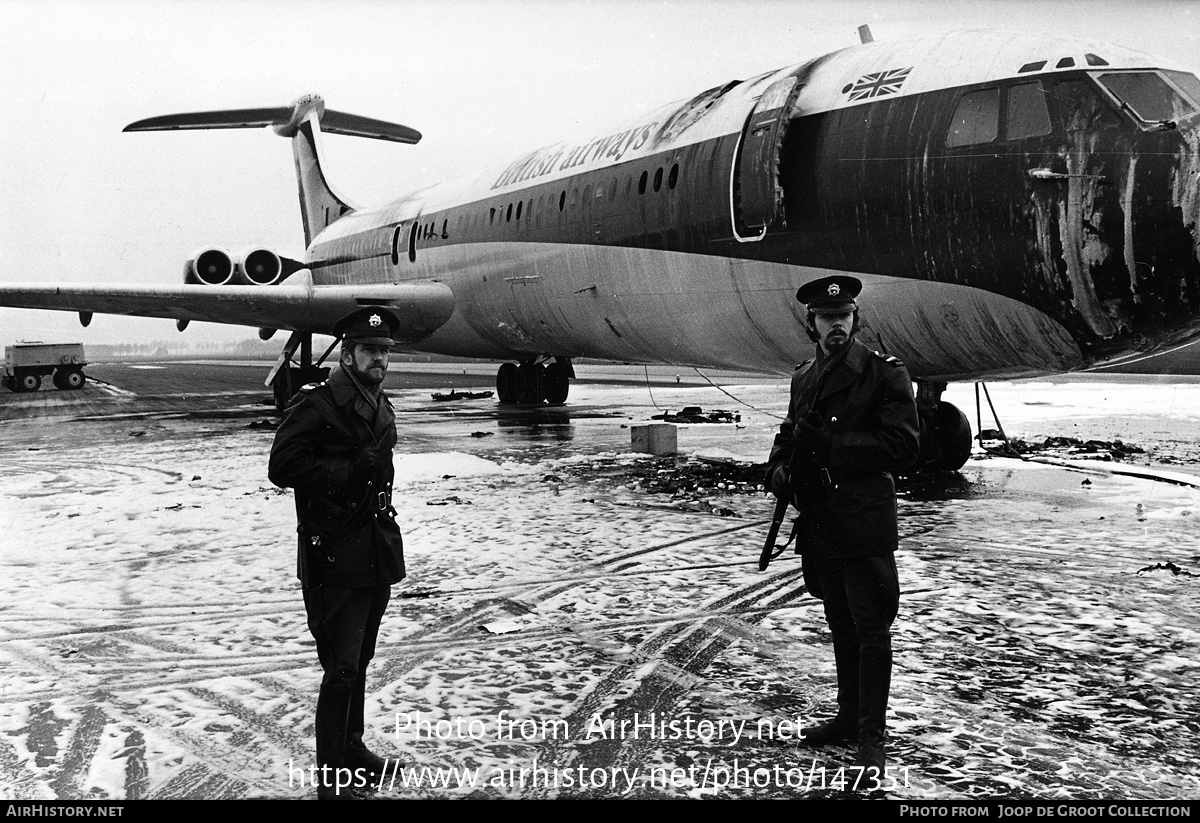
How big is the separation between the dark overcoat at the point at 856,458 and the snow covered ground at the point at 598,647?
2.53 feet

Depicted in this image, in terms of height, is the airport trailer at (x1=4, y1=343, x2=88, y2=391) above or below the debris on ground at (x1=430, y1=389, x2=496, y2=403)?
above

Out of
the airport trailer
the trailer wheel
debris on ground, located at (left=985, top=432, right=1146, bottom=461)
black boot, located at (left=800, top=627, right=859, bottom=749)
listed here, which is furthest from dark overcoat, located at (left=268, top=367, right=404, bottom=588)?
the trailer wheel

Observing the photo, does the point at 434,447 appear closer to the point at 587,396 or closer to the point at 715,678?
the point at 715,678

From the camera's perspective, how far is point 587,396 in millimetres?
22953

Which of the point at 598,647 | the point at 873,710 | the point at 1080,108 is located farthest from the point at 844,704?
the point at 1080,108

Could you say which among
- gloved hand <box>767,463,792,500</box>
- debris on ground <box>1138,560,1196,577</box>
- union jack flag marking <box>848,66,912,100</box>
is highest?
union jack flag marking <box>848,66,912,100</box>

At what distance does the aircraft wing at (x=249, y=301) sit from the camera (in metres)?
15.5

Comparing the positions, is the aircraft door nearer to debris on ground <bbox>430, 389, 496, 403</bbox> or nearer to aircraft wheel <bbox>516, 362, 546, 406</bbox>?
aircraft wheel <bbox>516, 362, 546, 406</bbox>

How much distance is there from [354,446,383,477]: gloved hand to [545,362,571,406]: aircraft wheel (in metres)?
16.2

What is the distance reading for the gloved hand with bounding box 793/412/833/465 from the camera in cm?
354

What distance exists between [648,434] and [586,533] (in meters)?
4.90

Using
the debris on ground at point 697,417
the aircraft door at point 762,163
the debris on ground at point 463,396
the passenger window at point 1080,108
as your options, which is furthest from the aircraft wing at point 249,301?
the passenger window at point 1080,108
